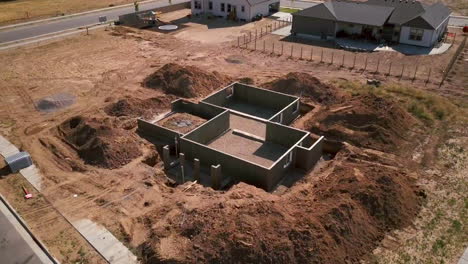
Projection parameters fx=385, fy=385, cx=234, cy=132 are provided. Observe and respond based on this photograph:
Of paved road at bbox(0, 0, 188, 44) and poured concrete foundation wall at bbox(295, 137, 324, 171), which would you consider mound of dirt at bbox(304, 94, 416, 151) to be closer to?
poured concrete foundation wall at bbox(295, 137, 324, 171)

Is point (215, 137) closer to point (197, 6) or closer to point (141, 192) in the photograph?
point (141, 192)

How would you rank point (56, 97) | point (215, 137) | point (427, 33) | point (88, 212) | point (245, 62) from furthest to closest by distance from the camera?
point (427, 33), point (245, 62), point (56, 97), point (215, 137), point (88, 212)

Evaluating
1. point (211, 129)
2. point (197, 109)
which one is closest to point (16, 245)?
point (211, 129)

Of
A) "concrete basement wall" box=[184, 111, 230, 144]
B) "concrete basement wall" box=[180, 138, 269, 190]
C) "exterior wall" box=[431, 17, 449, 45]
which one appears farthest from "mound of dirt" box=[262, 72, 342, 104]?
"exterior wall" box=[431, 17, 449, 45]

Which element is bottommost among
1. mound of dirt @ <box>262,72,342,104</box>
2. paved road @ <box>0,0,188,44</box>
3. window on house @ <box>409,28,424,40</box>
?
mound of dirt @ <box>262,72,342,104</box>

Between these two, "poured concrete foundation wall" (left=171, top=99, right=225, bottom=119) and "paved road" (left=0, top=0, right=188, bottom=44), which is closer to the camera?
"poured concrete foundation wall" (left=171, top=99, right=225, bottom=119)

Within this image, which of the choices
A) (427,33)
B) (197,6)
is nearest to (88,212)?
(427,33)

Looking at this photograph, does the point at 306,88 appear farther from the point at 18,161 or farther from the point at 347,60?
the point at 18,161
